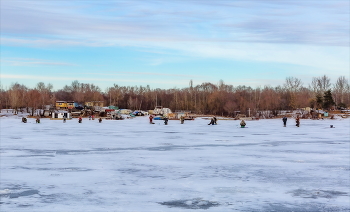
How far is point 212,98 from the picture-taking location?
260 ft

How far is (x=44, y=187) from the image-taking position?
28.9 feet

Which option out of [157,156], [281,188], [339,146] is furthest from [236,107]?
[281,188]

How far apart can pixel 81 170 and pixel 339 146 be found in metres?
11.5

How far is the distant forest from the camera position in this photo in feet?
256

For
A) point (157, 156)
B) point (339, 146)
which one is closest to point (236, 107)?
point (339, 146)

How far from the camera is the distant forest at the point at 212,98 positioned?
256ft

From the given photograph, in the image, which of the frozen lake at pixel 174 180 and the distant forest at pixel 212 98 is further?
the distant forest at pixel 212 98

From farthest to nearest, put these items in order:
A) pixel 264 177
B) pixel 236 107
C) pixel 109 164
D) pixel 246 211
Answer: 1. pixel 236 107
2. pixel 109 164
3. pixel 264 177
4. pixel 246 211

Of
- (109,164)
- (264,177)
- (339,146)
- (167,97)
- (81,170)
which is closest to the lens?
(264,177)

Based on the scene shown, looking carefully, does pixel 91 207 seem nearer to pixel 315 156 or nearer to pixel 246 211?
pixel 246 211

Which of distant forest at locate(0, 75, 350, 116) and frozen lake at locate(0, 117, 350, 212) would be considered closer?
frozen lake at locate(0, 117, 350, 212)

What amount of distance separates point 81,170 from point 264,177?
462cm

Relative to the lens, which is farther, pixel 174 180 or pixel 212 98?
pixel 212 98

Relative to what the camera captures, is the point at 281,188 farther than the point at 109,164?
No
